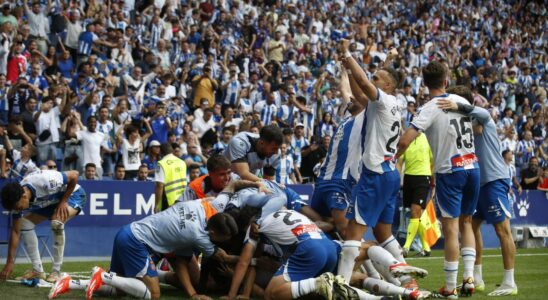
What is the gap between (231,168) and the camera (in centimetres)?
A: 1103

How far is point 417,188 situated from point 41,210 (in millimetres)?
6901

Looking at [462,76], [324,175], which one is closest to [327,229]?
[324,175]

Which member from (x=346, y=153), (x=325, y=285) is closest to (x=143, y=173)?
(x=346, y=153)

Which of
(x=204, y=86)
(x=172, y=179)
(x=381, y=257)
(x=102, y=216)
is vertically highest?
(x=204, y=86)

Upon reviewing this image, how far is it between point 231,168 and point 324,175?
1.18 meters

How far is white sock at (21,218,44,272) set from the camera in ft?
37.3

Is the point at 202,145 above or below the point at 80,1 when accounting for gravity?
below

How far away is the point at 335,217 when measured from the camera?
10445mm

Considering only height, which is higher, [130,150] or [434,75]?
[434,75]

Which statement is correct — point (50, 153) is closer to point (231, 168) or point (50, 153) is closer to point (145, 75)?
point (145, 75)

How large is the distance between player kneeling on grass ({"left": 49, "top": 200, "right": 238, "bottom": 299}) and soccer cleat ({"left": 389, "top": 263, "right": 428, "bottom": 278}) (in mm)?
1819

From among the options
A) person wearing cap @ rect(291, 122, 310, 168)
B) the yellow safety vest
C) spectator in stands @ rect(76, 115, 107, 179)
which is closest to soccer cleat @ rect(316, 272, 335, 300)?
the yellow safety vest

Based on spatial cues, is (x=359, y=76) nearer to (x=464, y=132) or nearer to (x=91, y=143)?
(x=464, y=132)

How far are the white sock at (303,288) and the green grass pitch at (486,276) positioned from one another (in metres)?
1.68
